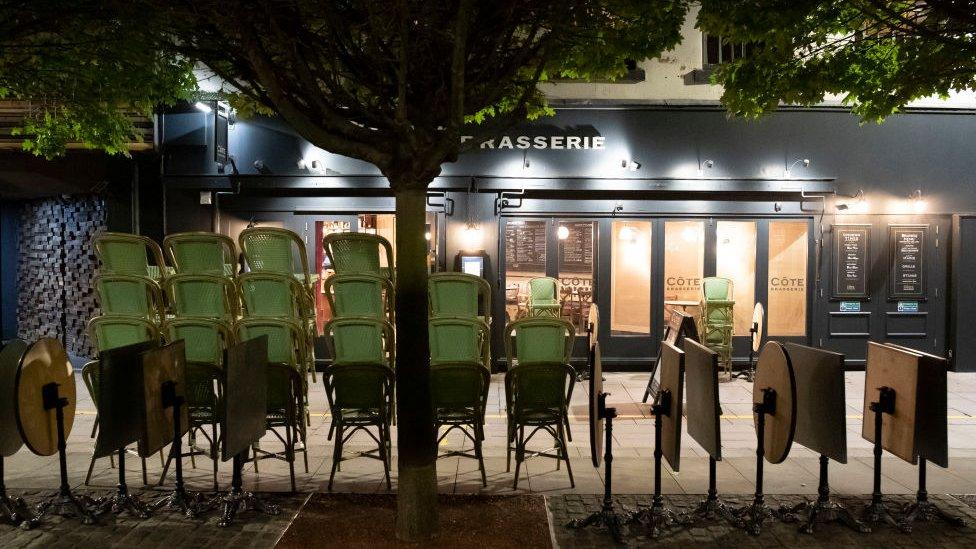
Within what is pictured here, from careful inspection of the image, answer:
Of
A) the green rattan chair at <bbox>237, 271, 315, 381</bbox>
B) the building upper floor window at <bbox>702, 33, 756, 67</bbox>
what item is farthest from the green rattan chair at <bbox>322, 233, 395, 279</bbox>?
the building upper floor window at <bbox>702, 33, 756, 67</bbox>

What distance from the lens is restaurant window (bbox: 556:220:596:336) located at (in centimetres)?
1261

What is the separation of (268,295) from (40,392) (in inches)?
77.1

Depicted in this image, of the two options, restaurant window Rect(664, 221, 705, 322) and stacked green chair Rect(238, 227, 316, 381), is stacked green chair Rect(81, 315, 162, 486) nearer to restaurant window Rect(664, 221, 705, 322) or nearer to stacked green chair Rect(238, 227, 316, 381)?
stacked green chair Rect(238, 227, 316, 381)

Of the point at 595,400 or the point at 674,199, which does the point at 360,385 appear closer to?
the point at 595,400

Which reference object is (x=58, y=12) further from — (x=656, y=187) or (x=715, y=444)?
(x=656, y=187)

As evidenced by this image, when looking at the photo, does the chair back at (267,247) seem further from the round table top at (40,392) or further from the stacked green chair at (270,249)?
the round table top at (40,392)

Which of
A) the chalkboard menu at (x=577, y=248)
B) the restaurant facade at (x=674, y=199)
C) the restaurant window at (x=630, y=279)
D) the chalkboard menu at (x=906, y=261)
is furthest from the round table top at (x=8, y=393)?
the chalkboard menu at (x=906, y=261)

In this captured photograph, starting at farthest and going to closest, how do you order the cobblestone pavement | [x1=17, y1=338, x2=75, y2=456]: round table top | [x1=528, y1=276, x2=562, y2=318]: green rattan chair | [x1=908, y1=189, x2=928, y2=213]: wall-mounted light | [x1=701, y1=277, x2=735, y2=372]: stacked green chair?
1. [x1=908, y1=189, x2=928, y2=213]: wall-mounted light
2. [x1=528, y1=276, x2=562, y2=318]: green rattan chair
3. [x1=701, y1=277, x2=735, y2=372]: stacked green chair
4. [x1=17, y1=338, x2=75, y2=456]: round table top
5. the cobblestone pavement

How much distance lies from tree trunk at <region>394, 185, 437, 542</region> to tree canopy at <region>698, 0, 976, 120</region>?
365 centimetres

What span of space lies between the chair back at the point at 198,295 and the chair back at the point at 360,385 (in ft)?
4.48

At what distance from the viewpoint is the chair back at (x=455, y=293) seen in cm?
618

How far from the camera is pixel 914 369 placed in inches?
193

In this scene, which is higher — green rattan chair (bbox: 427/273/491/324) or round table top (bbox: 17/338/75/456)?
green rattan chair (bbox: 427/273/491/324)

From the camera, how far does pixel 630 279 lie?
1376cm
